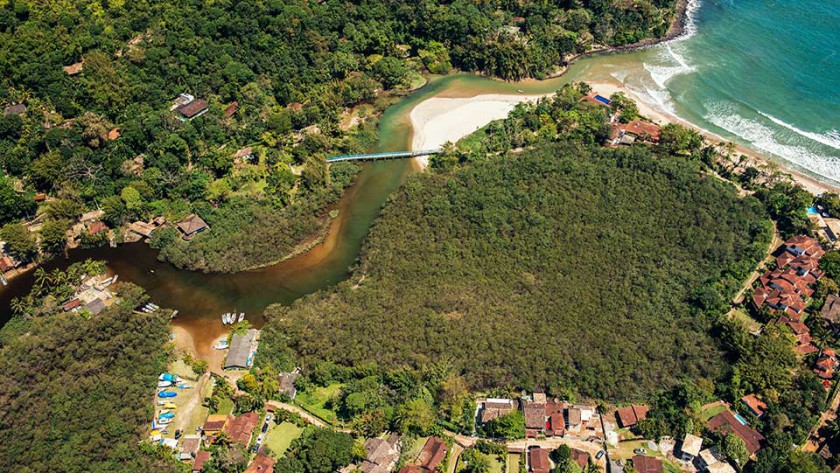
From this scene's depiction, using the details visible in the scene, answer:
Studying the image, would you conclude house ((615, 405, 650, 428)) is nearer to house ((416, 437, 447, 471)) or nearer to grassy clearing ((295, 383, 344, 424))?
house ((416, 437, 447, 471))

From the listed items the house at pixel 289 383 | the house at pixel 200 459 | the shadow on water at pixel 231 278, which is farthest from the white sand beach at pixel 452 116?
the house at pixel 200 459

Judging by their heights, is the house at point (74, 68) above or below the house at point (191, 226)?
above

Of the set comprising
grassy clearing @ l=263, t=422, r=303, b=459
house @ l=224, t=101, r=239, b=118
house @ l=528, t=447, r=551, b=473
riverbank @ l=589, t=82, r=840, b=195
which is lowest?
grassy clearing @ l=263, t=422, r=303, b=459

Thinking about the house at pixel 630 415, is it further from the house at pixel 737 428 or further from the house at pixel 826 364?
the house at pixel 826 364

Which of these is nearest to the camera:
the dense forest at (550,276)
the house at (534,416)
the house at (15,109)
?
the house at (534,416)

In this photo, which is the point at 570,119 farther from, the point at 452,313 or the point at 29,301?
the point at 29,301

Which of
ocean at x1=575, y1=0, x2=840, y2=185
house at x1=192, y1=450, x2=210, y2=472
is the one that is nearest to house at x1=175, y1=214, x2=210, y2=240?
house at x1=192, y1=450, x2=210, y2=472

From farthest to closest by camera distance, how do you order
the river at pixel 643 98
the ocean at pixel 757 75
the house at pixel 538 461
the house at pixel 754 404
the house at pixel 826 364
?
the ocean at pixel 757 75, the river at pixel 643 98, the house at pixel 826 364, the house at pixel 754 404, the house at pixel 538 461
